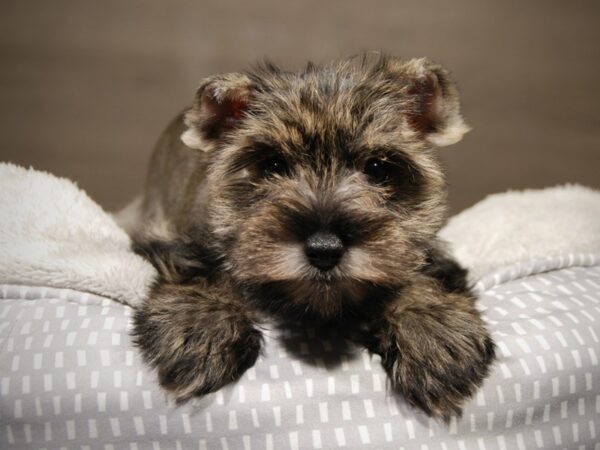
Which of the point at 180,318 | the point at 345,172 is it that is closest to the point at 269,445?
the point at 180,318

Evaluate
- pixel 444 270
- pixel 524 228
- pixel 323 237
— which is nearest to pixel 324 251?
pixel 323 237

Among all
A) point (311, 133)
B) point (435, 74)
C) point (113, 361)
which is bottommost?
point (113, 361)

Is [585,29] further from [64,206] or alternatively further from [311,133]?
[64,206]

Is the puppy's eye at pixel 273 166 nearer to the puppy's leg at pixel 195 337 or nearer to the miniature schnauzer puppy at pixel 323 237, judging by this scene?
the miniature schnauzer puppy at pixel 323 237

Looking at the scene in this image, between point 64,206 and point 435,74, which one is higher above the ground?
point 435,74

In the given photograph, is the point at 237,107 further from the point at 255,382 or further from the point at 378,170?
the point at 255,382

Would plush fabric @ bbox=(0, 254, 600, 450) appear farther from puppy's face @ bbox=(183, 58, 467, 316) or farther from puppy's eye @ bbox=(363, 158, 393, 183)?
puppy's eye @ bbox=(363, 158, 393, 183)

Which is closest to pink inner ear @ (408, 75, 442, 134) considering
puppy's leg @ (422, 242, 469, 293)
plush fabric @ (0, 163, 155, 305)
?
puppy's leg @ (422, 242, 469, 293)
